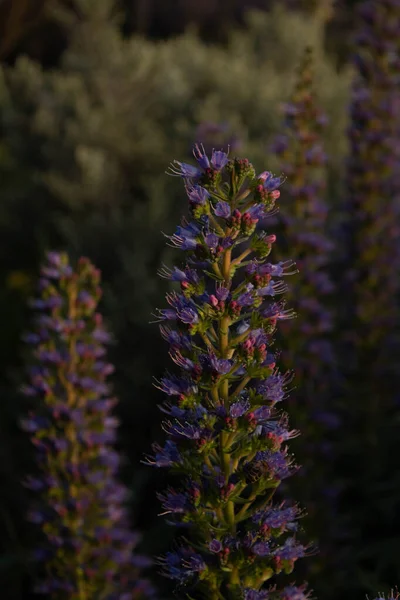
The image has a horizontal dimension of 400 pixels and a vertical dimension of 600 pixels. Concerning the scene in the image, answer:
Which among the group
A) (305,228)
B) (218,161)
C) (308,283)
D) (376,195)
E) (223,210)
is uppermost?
(376,195)

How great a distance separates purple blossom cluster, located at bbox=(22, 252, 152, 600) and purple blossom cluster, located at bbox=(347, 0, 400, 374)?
6.63 feet

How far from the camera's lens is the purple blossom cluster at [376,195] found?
487 centimetres

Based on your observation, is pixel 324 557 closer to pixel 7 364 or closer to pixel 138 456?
pixel 138 456

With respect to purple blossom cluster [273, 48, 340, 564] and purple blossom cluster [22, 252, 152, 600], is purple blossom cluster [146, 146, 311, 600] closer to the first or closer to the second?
purple blossom cluster [22, 252, 152, 600]

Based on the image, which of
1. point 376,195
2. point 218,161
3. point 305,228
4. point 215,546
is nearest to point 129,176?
point 376,195

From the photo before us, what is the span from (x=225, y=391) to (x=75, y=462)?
139 centimetres

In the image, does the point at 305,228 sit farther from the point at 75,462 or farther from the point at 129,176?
the point at 129,176

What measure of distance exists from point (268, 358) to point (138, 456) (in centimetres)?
359

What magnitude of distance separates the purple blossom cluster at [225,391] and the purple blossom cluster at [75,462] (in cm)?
123

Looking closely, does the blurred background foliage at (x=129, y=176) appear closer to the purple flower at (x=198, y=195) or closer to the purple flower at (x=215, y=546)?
the purple flower at (x=215, y=546)

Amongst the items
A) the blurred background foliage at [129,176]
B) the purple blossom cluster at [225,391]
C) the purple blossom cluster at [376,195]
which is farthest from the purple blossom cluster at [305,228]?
the purple blossom cluster at [225,391]

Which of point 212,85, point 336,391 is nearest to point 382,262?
point 336,391

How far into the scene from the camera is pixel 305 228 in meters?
4.05

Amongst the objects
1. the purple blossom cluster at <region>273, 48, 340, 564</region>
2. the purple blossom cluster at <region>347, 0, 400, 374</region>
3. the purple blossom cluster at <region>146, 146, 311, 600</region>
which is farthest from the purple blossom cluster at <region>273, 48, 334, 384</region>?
the purple blossom cluster at <region>146, 146, 311, 600</region>
